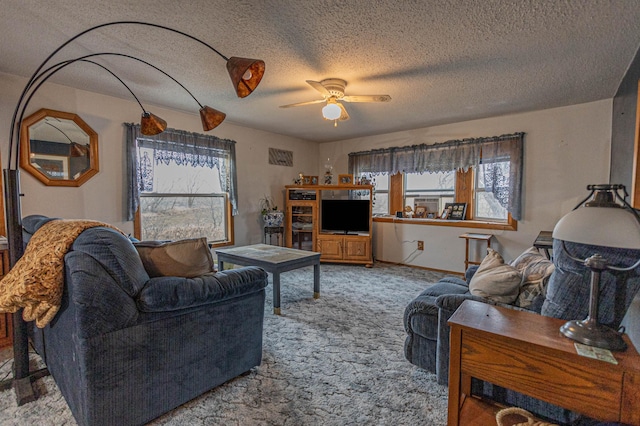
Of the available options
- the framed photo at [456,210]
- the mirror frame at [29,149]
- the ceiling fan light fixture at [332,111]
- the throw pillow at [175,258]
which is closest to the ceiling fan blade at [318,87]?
the ceiling fan light fixture at [332,111]

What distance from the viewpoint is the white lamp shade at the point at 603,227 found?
113cm

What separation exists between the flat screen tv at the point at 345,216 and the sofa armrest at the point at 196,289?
3.40 m

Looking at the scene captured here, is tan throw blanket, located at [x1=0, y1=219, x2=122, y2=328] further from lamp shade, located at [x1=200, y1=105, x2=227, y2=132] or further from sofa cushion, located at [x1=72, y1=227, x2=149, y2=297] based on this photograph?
lamp shade, located at [x1=200, y1=105, x2=227, y2=132]

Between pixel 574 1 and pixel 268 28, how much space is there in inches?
71.2

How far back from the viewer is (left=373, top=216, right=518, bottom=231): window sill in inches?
166

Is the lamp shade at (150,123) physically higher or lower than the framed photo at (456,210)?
higher

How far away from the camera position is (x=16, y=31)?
2076 millimetres

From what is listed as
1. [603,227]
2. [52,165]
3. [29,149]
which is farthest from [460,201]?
[29,149]

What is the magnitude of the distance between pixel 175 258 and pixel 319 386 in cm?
119

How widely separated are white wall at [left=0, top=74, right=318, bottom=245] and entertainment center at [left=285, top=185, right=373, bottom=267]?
2.55ft

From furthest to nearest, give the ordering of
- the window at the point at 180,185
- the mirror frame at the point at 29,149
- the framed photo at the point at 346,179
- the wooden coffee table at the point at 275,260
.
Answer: the framed photo at the point at 346,179, the window at the point at 180,185, the wooden coffee table at the point at 275,260, the mirror frame at the point at 29,149

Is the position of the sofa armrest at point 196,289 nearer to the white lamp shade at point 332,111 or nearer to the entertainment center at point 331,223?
the white lamp shade at point 332,111

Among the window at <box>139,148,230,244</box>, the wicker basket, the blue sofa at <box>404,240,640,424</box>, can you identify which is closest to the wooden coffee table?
the window at <box>139,148,230,244</box>

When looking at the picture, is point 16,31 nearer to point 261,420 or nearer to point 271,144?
point 261,420
